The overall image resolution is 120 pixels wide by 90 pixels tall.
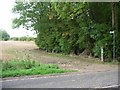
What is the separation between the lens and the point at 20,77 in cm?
1323

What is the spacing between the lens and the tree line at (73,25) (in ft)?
73.2

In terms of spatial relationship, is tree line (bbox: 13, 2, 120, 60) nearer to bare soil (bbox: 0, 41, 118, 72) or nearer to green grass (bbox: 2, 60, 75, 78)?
bare soil (bbox: 0, 41, 118, 72)

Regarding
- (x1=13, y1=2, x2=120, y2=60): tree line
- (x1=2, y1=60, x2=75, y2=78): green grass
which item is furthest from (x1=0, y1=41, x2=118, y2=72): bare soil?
(x1=2, y1=60, x2=75, y2=78): green grass

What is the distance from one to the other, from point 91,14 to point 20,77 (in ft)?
42.4

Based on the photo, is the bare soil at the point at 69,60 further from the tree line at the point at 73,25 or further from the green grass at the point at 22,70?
the green grass at the point at 22,70

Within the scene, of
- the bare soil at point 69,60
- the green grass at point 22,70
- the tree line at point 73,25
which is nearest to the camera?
the green grass at point 22,70

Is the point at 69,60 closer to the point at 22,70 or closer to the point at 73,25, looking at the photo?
the point at 73,25

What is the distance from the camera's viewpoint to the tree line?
22.3 meters

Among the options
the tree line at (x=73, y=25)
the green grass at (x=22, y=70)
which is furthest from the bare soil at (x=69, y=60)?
the green grass at (x=22, y=70)

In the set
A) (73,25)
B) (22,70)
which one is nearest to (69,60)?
(73,25)

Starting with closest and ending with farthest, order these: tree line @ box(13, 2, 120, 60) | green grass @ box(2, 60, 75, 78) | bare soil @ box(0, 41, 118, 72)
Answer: green grass @ box(2, 60, 75, 78)
bare soil @ box(0, 41, 118, 72)
tree line @ box(13, 2, 120, 60)

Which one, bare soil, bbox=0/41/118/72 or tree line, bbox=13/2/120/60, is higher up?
tree line, bbox=13/2/120/60

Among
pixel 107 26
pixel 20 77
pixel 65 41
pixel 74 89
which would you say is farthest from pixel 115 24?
pixel 74 89

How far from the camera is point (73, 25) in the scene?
1034 inches
